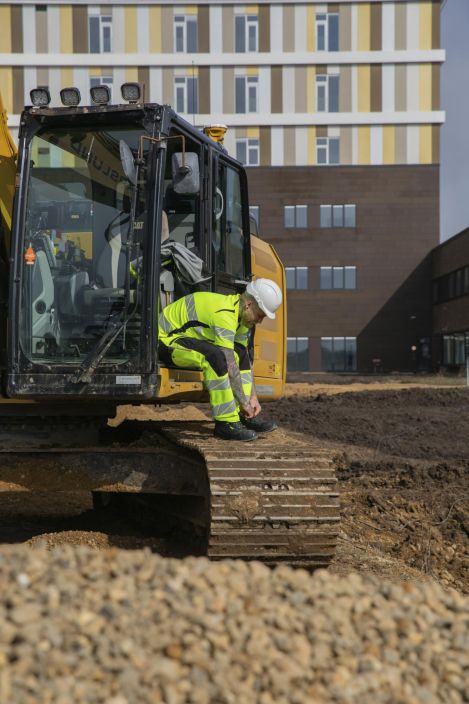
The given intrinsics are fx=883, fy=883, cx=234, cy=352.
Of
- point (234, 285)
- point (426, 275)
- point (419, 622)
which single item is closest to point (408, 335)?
point (426, 275)

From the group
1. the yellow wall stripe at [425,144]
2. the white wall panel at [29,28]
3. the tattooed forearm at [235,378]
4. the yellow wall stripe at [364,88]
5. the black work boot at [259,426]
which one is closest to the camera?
the tattooed forearm at [235,378]

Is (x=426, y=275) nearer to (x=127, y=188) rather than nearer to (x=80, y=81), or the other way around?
(x=80, y=81)

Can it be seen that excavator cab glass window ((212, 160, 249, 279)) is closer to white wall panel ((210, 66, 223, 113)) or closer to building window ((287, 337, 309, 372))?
building window ((287, 337, 309, 372))

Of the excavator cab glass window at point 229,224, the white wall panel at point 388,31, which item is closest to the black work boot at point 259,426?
the excavator cab glass window at point 229,224

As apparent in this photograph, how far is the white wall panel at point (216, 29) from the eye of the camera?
45.2 metres

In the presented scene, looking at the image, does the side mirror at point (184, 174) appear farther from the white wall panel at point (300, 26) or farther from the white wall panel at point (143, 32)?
the white wall panel at point (300, 26)

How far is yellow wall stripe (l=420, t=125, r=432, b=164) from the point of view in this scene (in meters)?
46.0

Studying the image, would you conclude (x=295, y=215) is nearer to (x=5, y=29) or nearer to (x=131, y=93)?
(x=5, y=29)

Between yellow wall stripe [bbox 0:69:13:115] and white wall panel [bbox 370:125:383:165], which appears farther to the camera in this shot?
white wall panel [bbox 370:125:383:165]

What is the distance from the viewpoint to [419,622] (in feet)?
12.3

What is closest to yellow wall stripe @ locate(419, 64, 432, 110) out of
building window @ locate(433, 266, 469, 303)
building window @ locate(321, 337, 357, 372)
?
building window @ locate(433, 266, 469, 303)

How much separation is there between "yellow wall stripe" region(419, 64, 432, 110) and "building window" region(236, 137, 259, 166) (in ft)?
28.8

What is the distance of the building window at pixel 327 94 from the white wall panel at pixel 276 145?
7.74ft

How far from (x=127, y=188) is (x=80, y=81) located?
41317 millimetres
